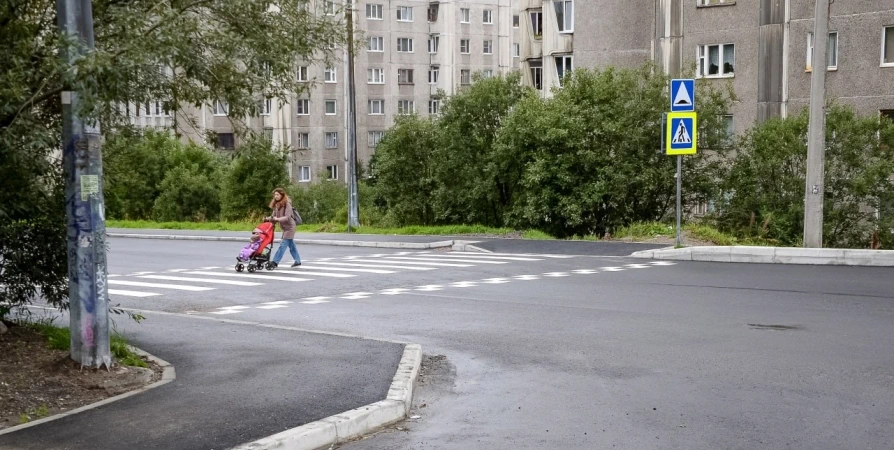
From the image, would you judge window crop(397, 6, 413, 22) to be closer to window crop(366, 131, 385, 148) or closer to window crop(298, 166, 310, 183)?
window crop(366, 131, 385, 148)

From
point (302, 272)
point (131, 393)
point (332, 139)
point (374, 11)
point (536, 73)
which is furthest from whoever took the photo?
point (374, 11)

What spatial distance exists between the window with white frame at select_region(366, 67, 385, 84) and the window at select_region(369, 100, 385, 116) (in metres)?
1.64

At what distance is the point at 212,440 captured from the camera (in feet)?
22.9

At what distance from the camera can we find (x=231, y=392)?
28.2 feet

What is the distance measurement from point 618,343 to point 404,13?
2891 inches

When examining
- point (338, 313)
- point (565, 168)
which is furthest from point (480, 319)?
point (565, 168)

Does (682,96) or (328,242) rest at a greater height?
(682,96)

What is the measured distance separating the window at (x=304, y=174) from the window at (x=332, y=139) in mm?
2502

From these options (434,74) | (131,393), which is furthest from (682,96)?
(434,74)

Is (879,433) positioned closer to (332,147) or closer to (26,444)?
(26,444)

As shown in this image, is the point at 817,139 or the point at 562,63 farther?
the point at 562,63

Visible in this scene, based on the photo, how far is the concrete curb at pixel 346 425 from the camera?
6844 millimetres

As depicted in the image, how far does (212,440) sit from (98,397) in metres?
1.98

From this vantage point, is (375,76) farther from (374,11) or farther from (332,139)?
(332,139)
